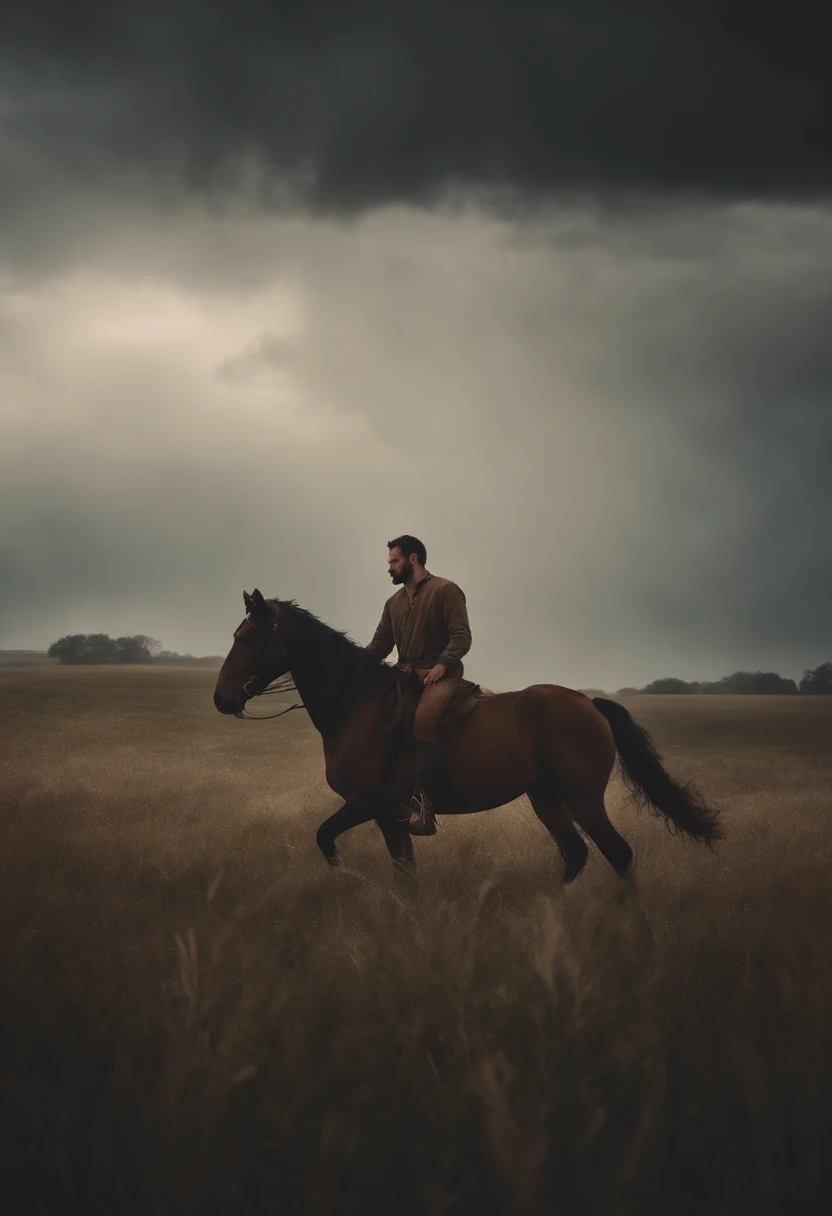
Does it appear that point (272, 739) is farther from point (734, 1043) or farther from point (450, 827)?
point (734, 1043)

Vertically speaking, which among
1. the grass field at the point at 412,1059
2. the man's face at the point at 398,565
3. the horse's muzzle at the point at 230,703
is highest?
the man's face at the point at 398,565

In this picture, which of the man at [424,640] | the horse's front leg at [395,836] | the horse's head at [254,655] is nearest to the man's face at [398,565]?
the man at [424,640]

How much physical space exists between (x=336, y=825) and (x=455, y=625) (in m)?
2.17

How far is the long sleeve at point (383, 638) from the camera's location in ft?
23.4

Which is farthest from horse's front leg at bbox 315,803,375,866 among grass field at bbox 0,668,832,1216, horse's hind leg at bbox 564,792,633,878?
horse's hind leg at bbox 564,792,633,878

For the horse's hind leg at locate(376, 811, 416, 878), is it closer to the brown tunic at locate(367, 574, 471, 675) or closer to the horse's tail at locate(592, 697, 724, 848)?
the brown tunic at locate(367, 574, 471, 675)

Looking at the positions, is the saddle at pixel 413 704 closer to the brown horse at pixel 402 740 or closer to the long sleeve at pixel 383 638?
the brown horse at pixel 402 740

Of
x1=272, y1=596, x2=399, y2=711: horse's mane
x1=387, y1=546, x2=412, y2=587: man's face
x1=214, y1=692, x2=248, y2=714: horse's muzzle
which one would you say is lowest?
x1=214, y1=692, x2=248, y2=714: horse's muzzle

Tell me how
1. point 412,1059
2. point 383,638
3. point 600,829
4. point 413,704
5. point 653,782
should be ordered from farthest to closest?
point 383,638, point 653,782, point 413,704, point 600,829, point 412,1059

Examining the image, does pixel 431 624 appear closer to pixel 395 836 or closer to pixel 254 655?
pixel 254 655

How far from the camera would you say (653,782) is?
22.8ft

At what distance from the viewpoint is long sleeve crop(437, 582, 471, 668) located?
21.1 feet

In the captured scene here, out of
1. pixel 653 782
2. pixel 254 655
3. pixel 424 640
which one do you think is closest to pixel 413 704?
pixel 424 640

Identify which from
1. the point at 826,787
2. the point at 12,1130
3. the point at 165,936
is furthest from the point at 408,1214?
the point at 826,787
